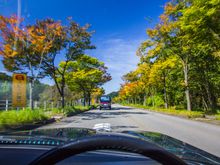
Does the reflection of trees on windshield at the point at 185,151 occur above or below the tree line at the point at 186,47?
below

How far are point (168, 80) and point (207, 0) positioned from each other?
26.2 metres

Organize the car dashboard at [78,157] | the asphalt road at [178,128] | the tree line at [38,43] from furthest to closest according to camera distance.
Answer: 1. the tree line at [38,43]
2. the asphalt road at [178,128]
3. the car dashboard at [78,157]

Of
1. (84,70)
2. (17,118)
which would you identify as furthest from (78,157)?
(84,70)

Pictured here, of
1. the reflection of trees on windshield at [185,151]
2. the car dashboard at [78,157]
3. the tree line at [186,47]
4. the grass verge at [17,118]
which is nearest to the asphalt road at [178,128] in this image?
the grass verge at [17,118]

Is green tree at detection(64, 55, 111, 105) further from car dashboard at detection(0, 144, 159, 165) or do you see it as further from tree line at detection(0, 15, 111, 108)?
car dashboard at detection(0, 144, 159, 165)

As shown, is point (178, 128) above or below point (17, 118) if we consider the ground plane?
below

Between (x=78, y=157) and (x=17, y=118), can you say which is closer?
(x=78, y=157)

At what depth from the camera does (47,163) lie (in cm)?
131

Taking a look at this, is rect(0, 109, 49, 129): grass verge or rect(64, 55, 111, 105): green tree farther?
rect(64, 55, 111, 105): green tree

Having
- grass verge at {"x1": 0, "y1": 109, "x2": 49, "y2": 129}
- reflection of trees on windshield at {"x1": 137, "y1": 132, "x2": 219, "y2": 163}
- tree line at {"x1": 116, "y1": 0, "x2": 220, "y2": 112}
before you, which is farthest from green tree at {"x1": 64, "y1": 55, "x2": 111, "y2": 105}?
reflection of trees on windshield at {"x1": 137, "y1": 132, "x2": 219, "y2": 163}

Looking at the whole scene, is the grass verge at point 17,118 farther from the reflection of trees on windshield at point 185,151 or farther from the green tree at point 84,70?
the green tree at point 84,70

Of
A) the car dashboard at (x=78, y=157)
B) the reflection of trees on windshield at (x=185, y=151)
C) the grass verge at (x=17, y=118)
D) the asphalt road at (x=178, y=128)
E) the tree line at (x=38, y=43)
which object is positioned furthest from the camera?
the tree line at (x=38, y=43)

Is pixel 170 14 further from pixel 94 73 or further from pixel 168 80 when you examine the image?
pixel 94 73

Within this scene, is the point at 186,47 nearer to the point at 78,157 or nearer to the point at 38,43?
the point at 38,43
